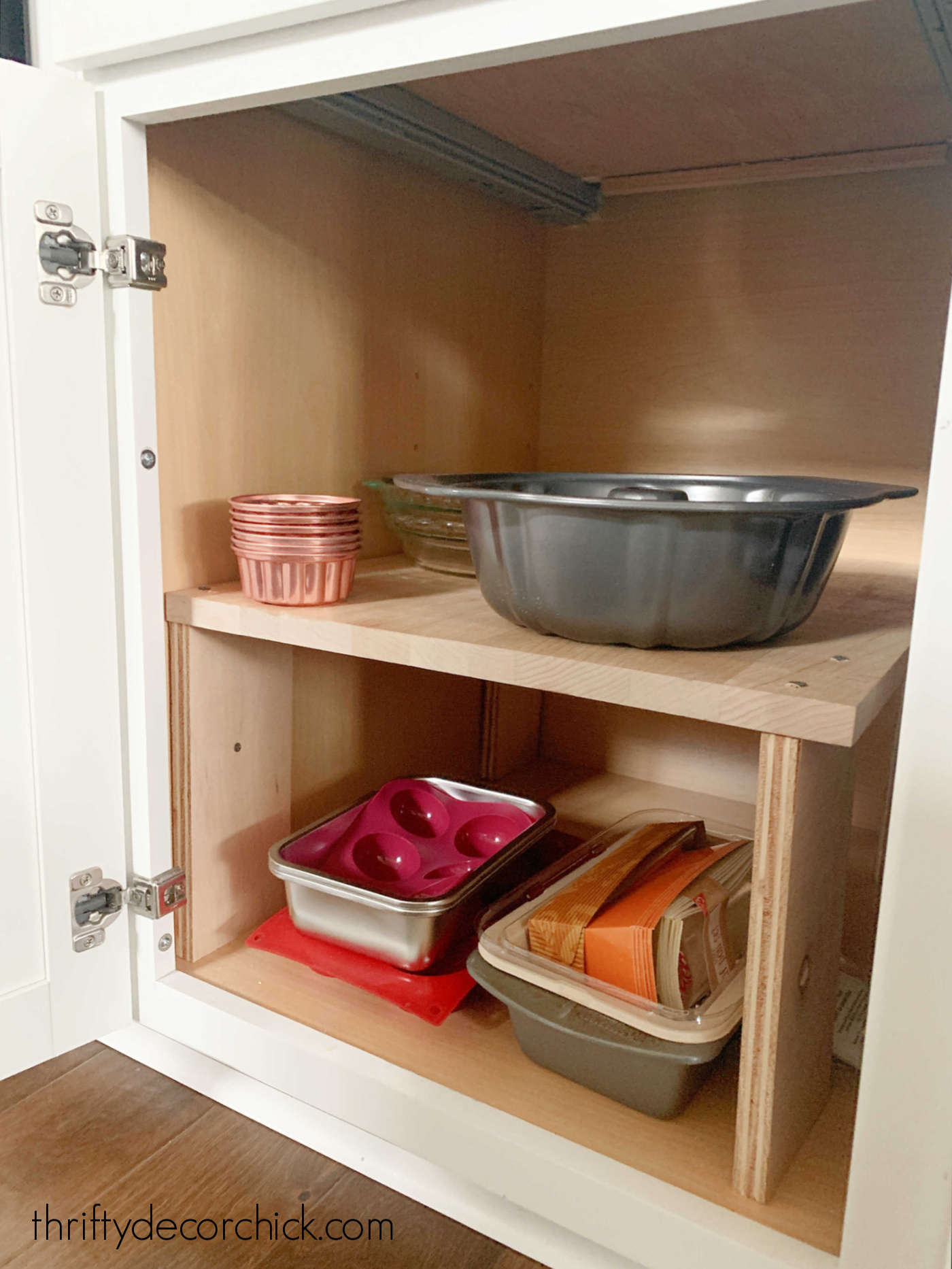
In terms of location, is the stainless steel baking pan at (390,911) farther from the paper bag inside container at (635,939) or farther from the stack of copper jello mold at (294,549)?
the stack of copper jello mold at (294,549)

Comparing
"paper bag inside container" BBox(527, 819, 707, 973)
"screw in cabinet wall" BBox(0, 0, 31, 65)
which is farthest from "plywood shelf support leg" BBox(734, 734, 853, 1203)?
"screw in cabinet wall" BBox(0, 0, 31, 65)

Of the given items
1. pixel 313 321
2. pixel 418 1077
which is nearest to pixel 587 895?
pixel 418 1077

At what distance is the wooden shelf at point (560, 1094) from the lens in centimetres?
61

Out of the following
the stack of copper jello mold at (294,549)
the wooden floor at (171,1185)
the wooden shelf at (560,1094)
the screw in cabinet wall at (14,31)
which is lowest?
the wooden floor at (171,1185)

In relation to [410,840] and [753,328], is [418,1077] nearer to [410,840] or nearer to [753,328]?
[410,840]

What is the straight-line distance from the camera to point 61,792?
28.3 inches

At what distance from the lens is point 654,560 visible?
1.87ft

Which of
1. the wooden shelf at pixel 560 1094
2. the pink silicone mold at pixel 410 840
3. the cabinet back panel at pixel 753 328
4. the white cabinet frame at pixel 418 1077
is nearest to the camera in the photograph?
the white cabinet frame at pixel 418 1077

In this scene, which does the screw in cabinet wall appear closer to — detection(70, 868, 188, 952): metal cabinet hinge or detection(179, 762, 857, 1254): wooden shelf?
detection(70, 868, 188, 952): metal cabinet hinge

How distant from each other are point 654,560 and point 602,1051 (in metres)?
0.36

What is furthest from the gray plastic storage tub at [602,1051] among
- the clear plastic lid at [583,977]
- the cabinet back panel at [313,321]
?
the cabinet back panel at [313,321]

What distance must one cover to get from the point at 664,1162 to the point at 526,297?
0.98 metres

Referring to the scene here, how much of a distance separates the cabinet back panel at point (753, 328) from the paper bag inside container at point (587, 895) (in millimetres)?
505

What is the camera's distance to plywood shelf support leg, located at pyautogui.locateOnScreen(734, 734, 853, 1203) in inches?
21.2
